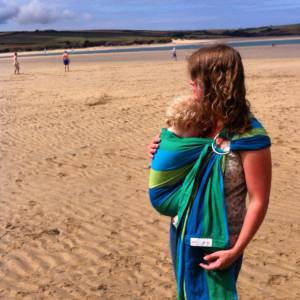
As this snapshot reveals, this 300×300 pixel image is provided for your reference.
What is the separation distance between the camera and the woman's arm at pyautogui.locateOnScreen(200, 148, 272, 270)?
2.02 metres

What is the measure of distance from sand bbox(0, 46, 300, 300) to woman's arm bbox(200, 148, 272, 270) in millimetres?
2032

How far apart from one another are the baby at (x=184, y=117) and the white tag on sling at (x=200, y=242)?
1.45 feet

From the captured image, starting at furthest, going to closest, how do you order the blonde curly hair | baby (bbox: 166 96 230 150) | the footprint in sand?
the footprint in sand, baby (bbox: 166 96 230 150), the blonde curly hair

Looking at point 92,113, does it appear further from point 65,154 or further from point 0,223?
point 0,223

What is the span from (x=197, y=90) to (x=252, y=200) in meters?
0.50

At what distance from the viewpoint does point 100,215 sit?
19.2 ft

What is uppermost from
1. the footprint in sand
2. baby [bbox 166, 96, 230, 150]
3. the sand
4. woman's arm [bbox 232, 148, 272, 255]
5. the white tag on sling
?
baby [bbox 166, 96, 230, 150]

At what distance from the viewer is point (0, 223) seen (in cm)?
571

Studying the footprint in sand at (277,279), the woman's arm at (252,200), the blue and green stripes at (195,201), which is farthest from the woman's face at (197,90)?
the footprint in sand at (277,279)

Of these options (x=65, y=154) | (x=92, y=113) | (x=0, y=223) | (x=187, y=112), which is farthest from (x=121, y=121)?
(x=187, y=112)

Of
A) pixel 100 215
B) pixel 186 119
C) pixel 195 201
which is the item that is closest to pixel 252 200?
pixel 195 201

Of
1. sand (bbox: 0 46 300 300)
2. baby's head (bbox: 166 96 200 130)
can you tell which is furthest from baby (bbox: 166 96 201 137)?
sand (bbox: 0 46 300 300)

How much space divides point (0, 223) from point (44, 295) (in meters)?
1.84

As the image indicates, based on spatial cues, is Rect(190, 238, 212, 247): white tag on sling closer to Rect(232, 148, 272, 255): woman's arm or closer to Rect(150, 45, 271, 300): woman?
Rect(150, 45, 271, 300): woman
